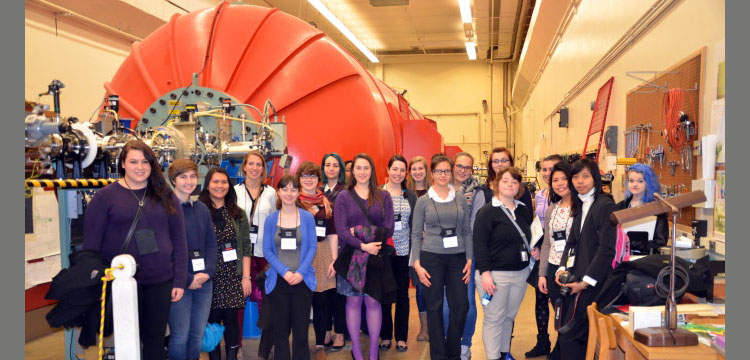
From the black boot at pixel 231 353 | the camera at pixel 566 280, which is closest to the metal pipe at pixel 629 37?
the camera at pixel 566 280

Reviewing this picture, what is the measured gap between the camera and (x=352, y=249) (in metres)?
3.29

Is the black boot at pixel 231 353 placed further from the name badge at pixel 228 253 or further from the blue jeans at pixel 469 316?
the blue jeans at pixel 469 316

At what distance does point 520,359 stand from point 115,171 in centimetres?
291

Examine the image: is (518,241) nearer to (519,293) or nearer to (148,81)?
(519,293)

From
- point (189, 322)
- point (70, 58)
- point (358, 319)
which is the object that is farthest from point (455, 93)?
point (189, 322)

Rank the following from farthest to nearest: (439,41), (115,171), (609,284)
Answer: (439,41) → (115,171) → (609,284)

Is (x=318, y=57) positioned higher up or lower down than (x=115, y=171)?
higher up

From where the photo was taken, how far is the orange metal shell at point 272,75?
12.3 feet

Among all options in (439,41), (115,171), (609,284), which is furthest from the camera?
(439,41)

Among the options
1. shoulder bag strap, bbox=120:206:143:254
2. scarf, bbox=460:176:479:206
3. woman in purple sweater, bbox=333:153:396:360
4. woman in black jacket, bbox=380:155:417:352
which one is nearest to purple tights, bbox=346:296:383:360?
woman in purple sweater, bbox=333:153:396:360

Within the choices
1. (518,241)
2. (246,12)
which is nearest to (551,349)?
(518,241)

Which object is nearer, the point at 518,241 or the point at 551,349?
the point at 518,241

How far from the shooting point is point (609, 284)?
8.00 ft

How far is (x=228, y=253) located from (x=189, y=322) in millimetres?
476
